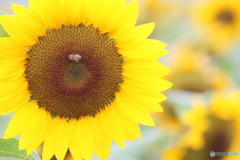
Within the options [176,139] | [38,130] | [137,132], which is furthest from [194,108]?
[38,130]

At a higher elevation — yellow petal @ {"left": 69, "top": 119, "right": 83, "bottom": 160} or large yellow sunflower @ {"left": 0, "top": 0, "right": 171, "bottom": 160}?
large yellow sunflower @ {"left": 0, "top": 0, "right": 171, "bottom": 160}

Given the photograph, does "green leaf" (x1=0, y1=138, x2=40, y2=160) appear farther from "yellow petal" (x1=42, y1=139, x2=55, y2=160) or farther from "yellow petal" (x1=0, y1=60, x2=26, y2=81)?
"yellow petal" (x1=0, y1=60, x2=26, y2=81)

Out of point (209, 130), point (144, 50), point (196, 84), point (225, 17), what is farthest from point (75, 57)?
point (225, 17)

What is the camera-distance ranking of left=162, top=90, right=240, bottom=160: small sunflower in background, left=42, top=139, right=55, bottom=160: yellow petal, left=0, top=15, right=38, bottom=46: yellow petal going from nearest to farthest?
left=0, top=15, right=38, bottom=46: yellow petal < left=42, top=139, right=55, bottom=160: yellow petal < left=162, top=90, right=240, bottom=160: small sunflower in background

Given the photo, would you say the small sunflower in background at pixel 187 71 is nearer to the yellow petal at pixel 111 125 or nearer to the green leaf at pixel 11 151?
the yellow petal at pixel 111 125

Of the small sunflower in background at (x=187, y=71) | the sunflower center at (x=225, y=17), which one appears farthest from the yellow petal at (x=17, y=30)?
the sunflower center at (x=225, y=17)

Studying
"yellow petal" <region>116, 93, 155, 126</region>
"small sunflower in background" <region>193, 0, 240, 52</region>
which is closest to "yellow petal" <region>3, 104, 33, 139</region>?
"yellow petal" <region>116, 93, 155, 126</region>

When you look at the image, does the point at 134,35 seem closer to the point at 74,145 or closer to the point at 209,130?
the point at 74,145

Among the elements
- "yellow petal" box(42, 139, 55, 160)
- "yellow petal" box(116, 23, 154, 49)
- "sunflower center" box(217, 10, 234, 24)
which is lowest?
"yellow petal" box(42, 139, 55, 160)
